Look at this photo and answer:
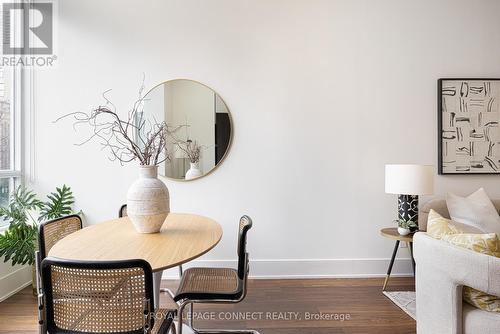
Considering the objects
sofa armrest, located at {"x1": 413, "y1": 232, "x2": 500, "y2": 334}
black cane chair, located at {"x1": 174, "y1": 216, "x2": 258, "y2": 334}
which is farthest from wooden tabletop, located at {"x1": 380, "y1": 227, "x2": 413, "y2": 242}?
black cane chair, located at {"x1": 174, "y1": 216, "x2": 258, "y2": 334}

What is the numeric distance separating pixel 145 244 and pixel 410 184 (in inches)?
84.1

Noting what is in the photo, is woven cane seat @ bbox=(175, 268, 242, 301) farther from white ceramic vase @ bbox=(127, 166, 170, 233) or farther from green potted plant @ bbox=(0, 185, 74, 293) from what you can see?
green potted plant @ bbox=(0, 185, 74, 293)

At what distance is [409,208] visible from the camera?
2551 mm

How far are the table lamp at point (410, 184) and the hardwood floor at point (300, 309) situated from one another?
2.51 feet

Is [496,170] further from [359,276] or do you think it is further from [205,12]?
[205,12]

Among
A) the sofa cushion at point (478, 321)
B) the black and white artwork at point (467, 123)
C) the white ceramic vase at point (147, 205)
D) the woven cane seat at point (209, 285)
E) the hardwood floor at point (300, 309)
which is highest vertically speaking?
the black and white artwork at point (467, 123)

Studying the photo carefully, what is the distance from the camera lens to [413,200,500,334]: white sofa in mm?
1342

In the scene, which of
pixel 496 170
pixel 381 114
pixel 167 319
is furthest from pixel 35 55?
pixel 496 170

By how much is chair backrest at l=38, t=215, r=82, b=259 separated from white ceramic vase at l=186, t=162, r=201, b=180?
1.14 meters

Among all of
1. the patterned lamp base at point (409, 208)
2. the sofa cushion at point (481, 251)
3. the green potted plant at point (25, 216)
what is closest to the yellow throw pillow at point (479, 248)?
the sofa cushion at point (481, 251)

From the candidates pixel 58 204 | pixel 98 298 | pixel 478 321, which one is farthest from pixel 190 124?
pixel 478 321

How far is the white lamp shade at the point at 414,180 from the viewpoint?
2441 millimetres

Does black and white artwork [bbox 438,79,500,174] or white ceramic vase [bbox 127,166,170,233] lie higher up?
black and white artwork [bbox 438,79,500,174]

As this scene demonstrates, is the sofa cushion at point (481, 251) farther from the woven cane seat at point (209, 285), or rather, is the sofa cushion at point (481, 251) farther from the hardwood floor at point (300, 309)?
the woven cane seat at point (209, 285)
